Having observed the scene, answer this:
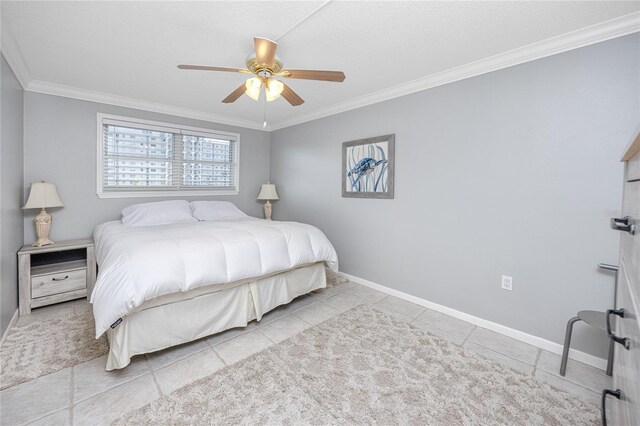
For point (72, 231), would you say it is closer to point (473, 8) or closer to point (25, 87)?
point (25, 87)

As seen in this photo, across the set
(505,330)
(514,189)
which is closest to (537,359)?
(505,330)

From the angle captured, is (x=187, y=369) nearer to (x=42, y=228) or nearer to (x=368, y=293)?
(x=368, y=293)

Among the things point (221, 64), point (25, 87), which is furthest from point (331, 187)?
point (25, 87)

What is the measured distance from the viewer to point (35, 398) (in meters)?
1.52

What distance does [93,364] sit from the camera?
1.82 metres

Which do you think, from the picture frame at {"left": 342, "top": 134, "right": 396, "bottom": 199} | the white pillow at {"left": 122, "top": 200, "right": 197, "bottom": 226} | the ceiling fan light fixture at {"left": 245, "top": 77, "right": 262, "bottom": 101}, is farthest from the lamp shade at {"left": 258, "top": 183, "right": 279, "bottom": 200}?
the ceiling fan light fixture at {"left": 245, "top": 77, "right": 262, "bottom": 101}

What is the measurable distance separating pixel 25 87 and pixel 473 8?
13.4ft

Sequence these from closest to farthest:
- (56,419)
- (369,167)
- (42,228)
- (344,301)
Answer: (56,419)
(42,228)
(344,301)
(369,167)

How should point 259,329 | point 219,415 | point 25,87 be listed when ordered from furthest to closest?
1. point 25,87
2. point 259,329
3. point 219,415

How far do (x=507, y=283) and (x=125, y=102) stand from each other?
178 inches

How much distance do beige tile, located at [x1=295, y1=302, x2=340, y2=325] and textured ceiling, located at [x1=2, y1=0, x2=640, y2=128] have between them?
2263 mm

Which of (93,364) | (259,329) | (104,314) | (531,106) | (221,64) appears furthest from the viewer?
(221,64)

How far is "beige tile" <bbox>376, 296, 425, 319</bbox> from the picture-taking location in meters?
2.67

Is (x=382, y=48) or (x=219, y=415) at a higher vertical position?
(x=382, y=48)
